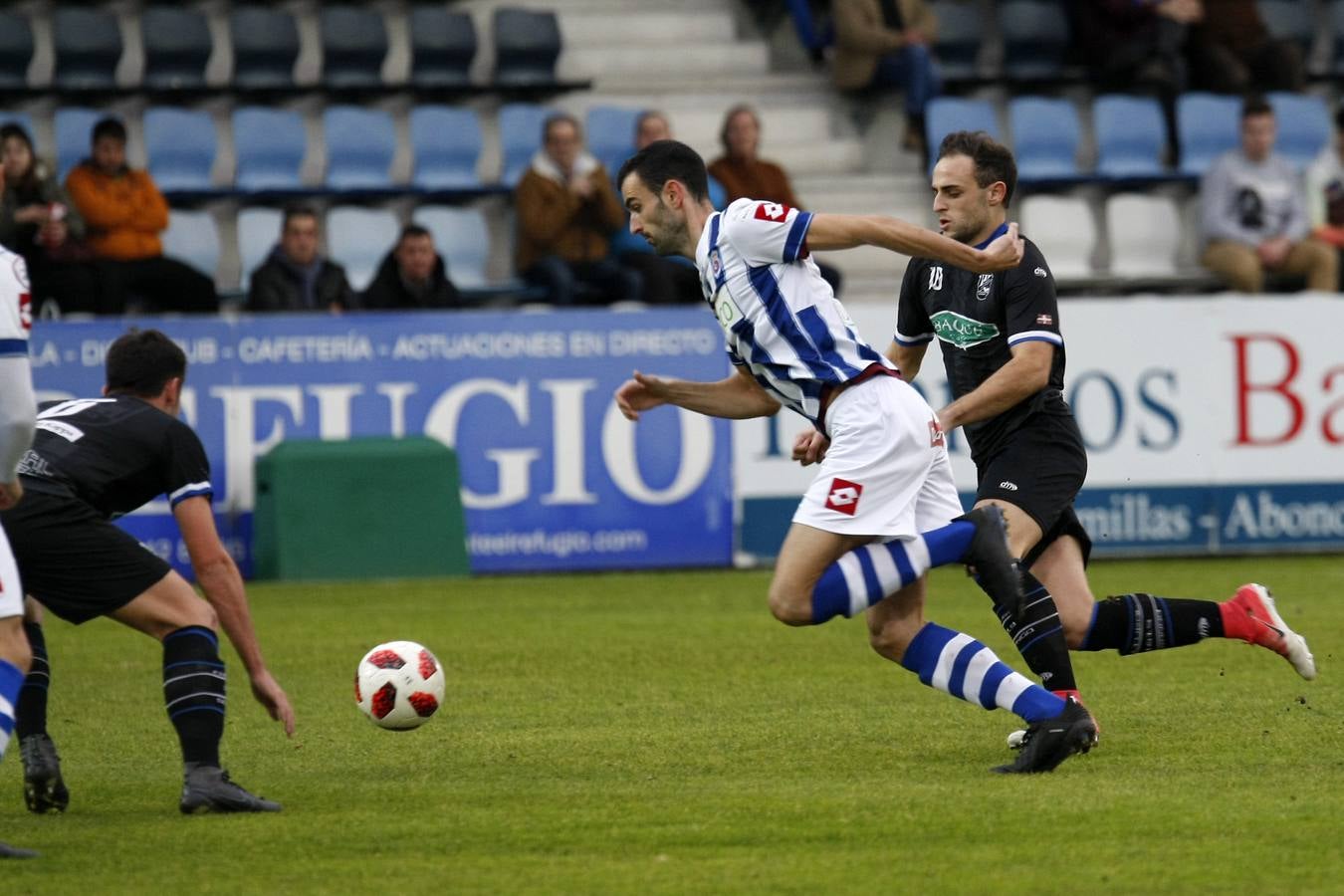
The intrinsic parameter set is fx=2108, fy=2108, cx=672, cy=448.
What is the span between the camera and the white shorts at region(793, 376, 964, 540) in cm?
614

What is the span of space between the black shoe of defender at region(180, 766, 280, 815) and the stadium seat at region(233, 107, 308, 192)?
11.1 metres

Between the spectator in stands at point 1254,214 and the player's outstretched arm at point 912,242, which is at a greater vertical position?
the spectator in stands at point 1254,214

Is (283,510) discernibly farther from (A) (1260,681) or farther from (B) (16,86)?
(A) (1260,681)

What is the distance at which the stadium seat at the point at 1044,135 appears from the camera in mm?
17656

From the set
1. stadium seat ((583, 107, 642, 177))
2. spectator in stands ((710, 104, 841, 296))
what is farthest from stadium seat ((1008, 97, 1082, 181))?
stadium seat ((583, 107, 642, 177))

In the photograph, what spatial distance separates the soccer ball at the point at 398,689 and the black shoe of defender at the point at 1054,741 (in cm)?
187

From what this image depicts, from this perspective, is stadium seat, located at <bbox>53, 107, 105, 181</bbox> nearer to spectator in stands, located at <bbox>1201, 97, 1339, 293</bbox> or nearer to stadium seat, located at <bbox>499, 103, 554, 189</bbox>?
stadium seat, located at <bbox>499, 103, 554, 189</bbox>

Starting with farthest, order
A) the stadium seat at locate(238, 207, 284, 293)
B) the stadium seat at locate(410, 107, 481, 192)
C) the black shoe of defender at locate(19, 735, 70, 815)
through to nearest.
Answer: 1. the stadium seat at locate(410, 107, 481, 192)
2. the stadium seat at locate(238, 207, 284, 293)
3. the black shoe of defender at locate(19, 735, 70, 815)

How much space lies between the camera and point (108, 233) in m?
14.4

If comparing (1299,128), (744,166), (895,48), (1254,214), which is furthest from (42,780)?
(1299,128)

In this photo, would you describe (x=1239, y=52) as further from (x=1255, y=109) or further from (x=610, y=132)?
(x=610, y=132)

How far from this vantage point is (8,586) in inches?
206

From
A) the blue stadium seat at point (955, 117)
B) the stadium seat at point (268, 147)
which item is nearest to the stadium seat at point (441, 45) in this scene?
the stadium seat at point (268, 147)

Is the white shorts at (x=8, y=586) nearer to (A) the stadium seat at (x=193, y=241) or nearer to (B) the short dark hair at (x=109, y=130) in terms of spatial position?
(B) the short dark hair at (x=109, y=130)
